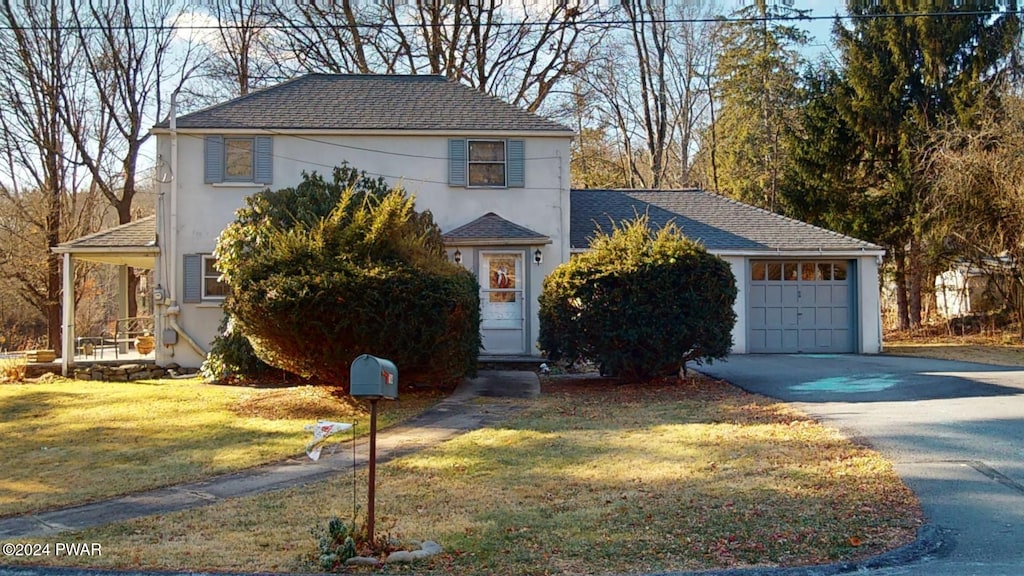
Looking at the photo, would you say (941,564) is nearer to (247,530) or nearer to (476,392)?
(247,530)

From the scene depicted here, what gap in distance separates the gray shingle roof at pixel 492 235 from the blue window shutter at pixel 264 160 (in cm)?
417

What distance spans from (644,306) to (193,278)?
1027 cm

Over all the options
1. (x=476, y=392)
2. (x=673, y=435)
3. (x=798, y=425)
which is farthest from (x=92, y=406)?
(x=798, y=425)

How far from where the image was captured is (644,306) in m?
13.2

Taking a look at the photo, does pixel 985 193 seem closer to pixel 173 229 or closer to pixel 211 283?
pixel 211 283

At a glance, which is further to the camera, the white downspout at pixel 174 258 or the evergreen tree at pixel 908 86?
the evergreen tree at pixel 908 86

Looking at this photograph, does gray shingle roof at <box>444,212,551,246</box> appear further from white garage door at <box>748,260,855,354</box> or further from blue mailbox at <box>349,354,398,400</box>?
blue mailbox at <box>349,354,398,400</box>

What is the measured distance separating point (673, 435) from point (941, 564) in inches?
177

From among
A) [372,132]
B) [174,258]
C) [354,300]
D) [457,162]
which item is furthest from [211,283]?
[354,300]

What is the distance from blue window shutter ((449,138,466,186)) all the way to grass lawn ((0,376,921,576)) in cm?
935

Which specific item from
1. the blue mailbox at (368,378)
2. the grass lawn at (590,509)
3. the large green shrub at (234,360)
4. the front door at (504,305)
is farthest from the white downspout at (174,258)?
the blue mailbox at (368,378)

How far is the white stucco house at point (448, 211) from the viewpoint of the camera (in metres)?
18.1

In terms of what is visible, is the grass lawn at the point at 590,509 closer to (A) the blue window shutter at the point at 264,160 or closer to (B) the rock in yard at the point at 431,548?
(B) the rock in yard at the point at 431,548

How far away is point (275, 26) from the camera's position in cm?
2731
